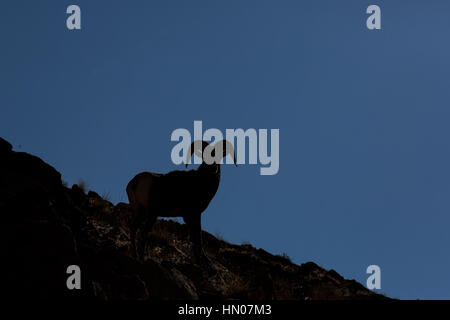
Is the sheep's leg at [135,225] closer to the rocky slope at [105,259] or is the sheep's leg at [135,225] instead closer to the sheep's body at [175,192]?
the sheep's body at [175,192]

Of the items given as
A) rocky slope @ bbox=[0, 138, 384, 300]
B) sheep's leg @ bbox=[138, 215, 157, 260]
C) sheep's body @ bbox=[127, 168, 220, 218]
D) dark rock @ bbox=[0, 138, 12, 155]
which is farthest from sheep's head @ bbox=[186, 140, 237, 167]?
dark rock @ bbox=[0, 138, 12, 155]

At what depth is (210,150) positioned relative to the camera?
1316cm

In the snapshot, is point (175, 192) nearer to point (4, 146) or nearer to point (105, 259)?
point (105, 259)

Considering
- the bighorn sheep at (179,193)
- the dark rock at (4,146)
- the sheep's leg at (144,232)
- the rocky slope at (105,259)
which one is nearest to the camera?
the rocky slope at (105,259)

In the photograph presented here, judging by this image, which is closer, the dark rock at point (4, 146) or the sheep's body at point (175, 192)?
the sheep's body at point (175, 192)

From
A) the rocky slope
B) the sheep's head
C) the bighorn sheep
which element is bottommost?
the rocky slope

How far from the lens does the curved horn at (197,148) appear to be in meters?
13.1

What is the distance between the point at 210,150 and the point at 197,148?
0.99ft

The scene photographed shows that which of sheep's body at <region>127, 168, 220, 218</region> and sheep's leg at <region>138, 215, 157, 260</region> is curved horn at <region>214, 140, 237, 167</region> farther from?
sheep's leg at <region>138, 215, 157, 260</region>

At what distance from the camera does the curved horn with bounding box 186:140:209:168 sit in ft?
43.0

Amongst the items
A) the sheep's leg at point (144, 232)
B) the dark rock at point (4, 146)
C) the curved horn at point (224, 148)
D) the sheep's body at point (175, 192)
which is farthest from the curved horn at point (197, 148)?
the dark rock at point (4, 146)
